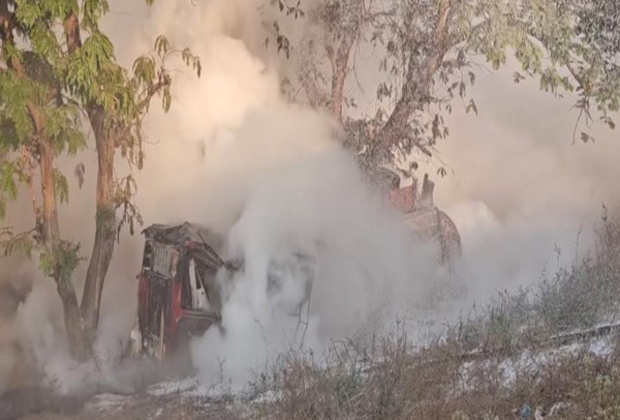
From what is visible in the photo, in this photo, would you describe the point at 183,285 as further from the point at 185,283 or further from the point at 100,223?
the point at 100,223

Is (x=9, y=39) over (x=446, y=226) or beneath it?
over

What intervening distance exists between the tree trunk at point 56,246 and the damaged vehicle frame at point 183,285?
491 mm

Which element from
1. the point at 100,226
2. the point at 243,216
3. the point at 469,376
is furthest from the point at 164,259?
the point at 469,376

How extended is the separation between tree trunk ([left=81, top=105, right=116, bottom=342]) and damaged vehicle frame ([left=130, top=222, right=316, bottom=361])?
0.37 meters

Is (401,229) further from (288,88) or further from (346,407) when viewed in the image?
(346,407)

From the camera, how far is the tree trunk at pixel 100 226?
7859mm

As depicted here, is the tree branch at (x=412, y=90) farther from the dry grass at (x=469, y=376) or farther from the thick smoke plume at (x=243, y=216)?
the dry grass at (x=469, y=376)

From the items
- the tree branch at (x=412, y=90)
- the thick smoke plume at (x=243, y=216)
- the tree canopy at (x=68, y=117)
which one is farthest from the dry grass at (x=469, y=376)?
the tree branch at (x=412, y=90)

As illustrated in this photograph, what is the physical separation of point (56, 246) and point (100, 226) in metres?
0.44

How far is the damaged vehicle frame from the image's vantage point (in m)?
7.87

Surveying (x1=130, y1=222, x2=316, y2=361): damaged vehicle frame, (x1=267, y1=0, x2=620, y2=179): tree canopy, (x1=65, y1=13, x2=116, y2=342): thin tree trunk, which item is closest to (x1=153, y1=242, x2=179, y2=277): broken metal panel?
(x1=130, y1=222, x2=316, y2=361): damaged vehicle frame

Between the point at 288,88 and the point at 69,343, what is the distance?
338cm

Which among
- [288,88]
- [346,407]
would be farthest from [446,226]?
[346,407]

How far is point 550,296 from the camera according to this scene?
749cm
